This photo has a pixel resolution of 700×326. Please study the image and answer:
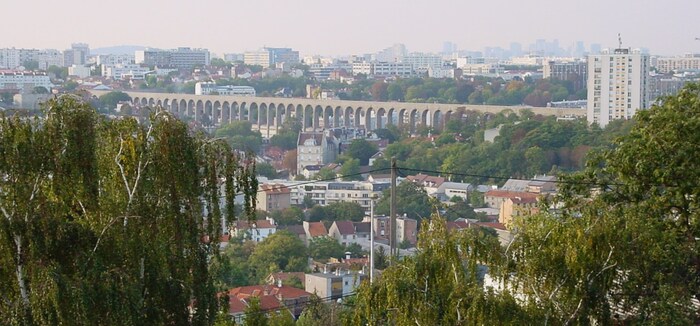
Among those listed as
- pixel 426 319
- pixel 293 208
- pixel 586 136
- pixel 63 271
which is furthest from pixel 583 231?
pixel 586 136

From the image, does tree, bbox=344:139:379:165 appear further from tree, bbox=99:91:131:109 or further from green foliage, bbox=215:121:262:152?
tree, bbox=99:91:131:109

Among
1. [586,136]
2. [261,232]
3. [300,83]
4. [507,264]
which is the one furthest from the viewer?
[300,83]

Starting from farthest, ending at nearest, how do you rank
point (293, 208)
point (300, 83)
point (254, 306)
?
point (300, 83) → point (293, 208) → point (254, 306)

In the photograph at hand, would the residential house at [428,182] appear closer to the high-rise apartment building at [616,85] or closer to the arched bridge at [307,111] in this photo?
the high-rise apartment building at [616,85]

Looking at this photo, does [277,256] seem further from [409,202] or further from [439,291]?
[439,291]

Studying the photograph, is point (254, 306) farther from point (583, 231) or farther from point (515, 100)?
point (515, 100)

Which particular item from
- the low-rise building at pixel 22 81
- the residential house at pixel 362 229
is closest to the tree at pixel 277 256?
the residential house at pixel 362 229
